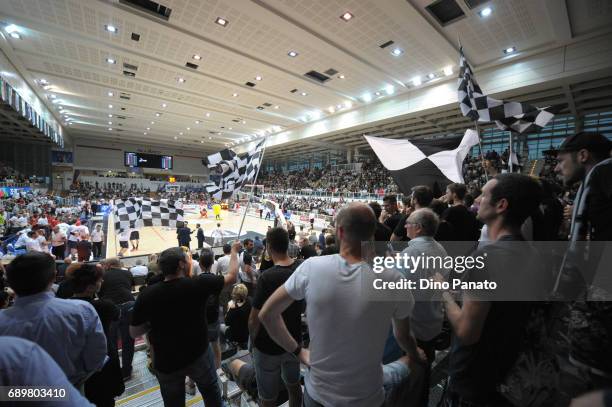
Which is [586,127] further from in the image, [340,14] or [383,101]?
[340,14]

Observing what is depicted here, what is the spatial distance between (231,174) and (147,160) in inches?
1338

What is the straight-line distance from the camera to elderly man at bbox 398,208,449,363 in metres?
1.52

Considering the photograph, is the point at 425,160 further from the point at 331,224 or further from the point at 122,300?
the point at 331,224

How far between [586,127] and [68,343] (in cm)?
2170

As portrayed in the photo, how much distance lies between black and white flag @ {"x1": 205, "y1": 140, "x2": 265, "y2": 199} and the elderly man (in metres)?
3.63

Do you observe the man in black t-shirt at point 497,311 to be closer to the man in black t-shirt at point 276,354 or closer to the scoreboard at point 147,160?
the man in black t-shirt at point 276,354

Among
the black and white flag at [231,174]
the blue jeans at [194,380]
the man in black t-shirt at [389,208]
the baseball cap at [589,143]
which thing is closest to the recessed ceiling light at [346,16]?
the black and white flag at [231,174]

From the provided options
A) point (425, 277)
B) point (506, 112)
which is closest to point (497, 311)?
point (425, 277)

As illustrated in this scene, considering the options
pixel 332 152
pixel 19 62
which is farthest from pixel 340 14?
pixel 332 152

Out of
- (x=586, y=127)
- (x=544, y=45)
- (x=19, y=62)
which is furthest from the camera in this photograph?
(x=586, y=127)

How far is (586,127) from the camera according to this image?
14.5 meters

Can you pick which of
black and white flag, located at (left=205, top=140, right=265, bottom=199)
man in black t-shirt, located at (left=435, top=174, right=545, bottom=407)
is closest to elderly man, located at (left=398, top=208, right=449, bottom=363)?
man in black t-shirt, located at (left=435, top=174, right=545, bottom=407)

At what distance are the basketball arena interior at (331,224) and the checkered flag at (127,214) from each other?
47 mm

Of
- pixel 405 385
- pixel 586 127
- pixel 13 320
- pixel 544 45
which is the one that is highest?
pixel 544 45
